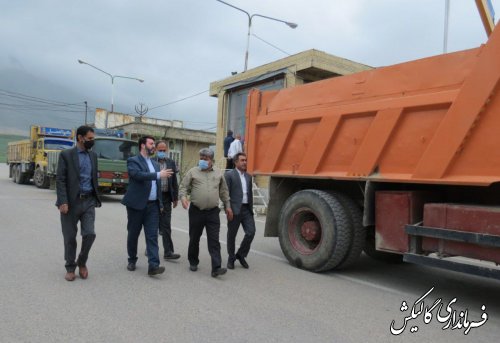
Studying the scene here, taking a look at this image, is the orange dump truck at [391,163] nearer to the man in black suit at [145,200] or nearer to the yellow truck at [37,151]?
the man in black suit at [145,200]

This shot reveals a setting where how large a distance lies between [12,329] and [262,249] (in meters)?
4.71

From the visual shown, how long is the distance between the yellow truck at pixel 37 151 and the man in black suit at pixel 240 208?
16570mm

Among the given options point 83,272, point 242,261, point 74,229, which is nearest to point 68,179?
point 74,229

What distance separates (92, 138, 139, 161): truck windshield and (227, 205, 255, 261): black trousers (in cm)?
970

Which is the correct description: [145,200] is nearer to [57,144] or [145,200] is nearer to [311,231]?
[311,231]

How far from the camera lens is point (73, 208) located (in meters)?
5.25

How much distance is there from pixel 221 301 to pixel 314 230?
2144mm

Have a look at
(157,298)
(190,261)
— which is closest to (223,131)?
(190,261)

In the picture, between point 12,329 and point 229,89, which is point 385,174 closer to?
point 12,329

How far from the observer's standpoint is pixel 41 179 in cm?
2147

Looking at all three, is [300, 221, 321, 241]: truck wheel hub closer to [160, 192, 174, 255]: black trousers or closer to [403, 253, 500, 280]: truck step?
[403, 253, 500, 280]: truck step

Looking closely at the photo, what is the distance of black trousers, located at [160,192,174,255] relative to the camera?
6.64 metres

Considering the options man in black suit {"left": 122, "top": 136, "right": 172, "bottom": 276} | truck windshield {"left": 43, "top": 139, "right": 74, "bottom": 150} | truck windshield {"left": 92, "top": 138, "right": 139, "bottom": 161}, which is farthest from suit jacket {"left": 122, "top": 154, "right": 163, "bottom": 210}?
truck windshield {"left": 43, "top": 139, "right": 74, "bottom": 150}

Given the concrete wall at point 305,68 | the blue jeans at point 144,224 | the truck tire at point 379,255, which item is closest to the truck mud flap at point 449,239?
the truck tire at point 379,255
